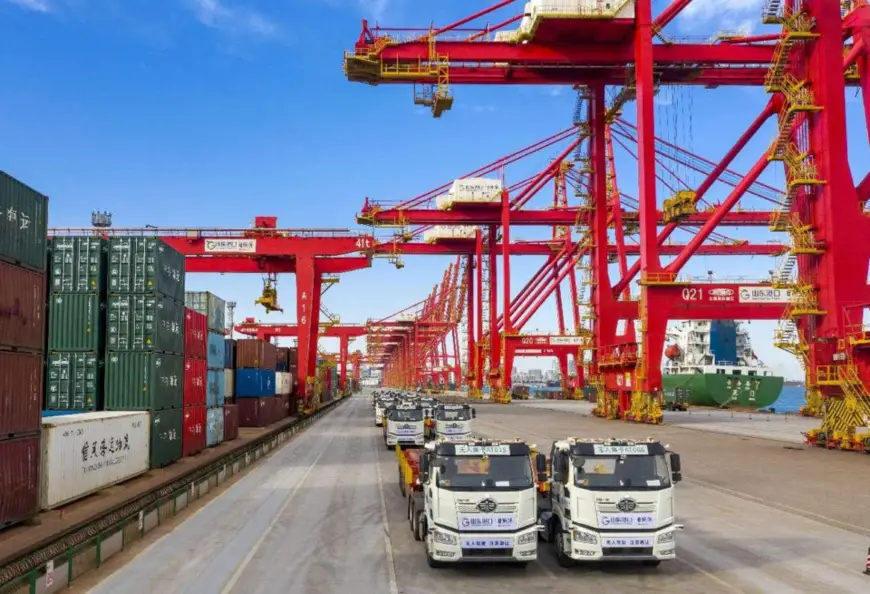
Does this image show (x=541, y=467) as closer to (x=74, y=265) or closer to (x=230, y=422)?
(x=74, y=265)

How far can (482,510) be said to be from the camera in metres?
12.8

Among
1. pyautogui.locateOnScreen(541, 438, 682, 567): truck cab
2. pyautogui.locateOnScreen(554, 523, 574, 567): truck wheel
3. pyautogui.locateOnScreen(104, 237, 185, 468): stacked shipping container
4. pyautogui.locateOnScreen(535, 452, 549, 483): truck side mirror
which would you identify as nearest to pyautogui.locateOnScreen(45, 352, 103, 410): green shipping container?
pyautogui.locateOnScreen(104, 237, 185, 468): stacked shipping container

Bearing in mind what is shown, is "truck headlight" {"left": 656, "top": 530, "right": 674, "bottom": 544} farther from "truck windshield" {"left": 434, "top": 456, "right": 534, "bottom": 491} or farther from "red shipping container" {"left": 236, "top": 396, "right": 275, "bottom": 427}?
"red shipping container" {"left": 236, "top": 396, "right": 275, "bottom": 427}

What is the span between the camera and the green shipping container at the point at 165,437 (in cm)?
→ 2566

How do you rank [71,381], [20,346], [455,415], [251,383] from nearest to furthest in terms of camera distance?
[20,346], [71,381], [455,415], [251,383]

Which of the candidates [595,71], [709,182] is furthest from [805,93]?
[595,71]

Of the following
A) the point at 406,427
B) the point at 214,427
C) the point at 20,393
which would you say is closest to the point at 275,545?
the point at 20,393

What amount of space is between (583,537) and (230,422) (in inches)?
1189

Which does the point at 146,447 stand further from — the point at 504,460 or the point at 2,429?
the point at 504,460

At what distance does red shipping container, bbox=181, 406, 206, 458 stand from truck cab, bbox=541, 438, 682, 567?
66.1 feet

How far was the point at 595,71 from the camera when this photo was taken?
167ft

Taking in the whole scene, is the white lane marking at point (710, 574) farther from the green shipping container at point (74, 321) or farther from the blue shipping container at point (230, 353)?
the blue shipping container at point (230, 353)

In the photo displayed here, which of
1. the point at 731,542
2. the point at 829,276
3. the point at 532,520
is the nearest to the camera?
the point at 532,520

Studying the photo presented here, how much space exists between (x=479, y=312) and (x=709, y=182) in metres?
53.8
